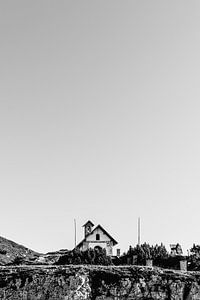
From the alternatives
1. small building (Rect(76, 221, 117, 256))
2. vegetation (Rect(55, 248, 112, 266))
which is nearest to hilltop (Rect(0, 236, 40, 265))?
vegetation (Rect(55, 248, 112, 266))

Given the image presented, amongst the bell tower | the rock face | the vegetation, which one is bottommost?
the rock face

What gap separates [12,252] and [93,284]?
40.1 metres

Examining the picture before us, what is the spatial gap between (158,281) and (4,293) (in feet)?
22.7

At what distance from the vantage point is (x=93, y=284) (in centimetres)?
2278

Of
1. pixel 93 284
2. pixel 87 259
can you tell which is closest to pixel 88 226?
pixel 87 259

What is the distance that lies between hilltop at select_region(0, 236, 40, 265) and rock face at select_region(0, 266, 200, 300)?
96.3ft

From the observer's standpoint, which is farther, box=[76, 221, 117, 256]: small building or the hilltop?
box=[76, 221, 117, 256]: small building

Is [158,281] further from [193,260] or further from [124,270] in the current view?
[193,260]

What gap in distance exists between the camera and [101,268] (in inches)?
926

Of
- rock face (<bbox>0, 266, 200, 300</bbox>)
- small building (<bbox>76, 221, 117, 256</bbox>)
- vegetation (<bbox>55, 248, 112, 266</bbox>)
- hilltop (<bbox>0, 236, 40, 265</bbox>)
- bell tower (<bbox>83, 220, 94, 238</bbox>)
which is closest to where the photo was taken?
rock face (<bbox>0, 266, 200, 300</bbox>)

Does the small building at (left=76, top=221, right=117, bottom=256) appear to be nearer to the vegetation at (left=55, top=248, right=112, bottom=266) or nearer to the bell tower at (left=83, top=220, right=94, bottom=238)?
the bell tower at (left=83, top=220, right=94, bottom=238)

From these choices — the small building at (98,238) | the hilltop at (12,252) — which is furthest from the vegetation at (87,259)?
the small building at (98,238)

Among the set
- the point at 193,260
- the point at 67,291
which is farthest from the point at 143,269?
the point at 193,260

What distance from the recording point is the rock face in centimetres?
2228
